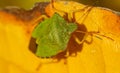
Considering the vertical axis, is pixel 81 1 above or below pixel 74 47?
above

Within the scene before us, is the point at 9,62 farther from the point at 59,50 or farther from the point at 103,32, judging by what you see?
the point at 103,32

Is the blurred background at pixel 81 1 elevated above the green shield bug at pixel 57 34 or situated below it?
above

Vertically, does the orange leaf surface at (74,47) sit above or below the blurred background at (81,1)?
below

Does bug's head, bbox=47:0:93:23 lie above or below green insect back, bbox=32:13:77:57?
above

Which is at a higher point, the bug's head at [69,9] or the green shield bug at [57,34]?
the bug's head at [69,9]
